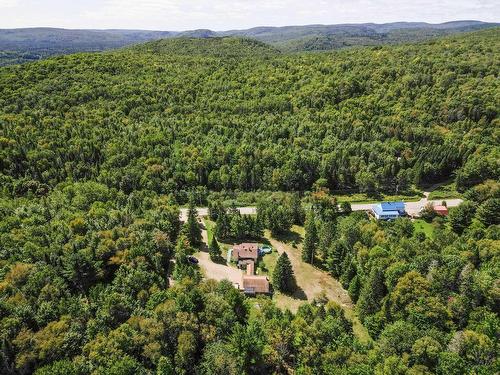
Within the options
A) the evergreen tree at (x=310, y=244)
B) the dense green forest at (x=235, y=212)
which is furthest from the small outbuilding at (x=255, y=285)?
the evergreen tree at (x=310, y=244)

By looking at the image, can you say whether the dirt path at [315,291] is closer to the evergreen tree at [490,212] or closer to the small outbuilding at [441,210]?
the small outbuilding at [441,210]

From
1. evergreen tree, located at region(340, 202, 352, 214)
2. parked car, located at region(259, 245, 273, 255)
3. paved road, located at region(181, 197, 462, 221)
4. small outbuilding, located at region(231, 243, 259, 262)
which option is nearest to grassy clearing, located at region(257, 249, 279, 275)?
parked car, located at region(259, 245, 273, 255)

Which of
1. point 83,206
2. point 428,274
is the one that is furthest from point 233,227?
point 428,274

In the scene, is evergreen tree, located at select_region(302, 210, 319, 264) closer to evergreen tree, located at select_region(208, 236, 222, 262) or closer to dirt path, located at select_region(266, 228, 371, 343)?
dirt path, located at select_region(266, 228, 371, 343)

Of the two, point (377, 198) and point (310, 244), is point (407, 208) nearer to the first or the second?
point (377, 198)

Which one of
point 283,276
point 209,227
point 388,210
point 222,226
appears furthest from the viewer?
point 388,210

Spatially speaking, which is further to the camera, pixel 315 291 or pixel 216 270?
pixel 216 270

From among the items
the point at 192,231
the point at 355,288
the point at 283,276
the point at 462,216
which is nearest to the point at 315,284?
the point at 283,276
